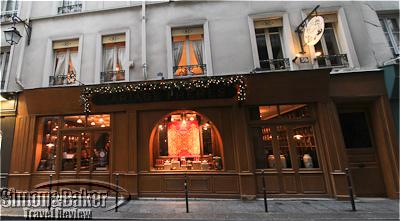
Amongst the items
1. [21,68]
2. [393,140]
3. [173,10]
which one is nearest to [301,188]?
[393,140]

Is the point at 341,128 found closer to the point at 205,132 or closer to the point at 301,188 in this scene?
the point at 301,188

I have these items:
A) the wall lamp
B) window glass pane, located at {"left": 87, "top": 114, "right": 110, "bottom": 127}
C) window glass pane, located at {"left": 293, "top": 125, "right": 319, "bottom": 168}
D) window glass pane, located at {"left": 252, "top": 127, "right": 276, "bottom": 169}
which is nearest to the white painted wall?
the wall lamp

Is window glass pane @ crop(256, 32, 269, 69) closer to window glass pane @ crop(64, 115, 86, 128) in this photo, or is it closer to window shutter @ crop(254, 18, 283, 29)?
window shutter @ crop(254, 18, 283, 29)

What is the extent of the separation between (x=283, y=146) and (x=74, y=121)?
297 inches

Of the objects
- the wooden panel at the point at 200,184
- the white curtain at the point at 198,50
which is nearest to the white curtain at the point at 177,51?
the white curtain at the point at 198,50

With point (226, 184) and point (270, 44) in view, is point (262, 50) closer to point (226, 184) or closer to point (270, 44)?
point (270, 44)

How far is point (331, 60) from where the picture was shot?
24.9 ft

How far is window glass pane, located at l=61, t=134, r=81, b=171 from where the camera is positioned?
25.9ft

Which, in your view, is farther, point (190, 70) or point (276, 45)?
point (276, 45)

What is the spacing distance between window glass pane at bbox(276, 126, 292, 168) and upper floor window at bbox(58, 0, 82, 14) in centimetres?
916

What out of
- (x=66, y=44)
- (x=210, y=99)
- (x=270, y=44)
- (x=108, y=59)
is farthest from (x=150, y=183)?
(x=270, y=44)

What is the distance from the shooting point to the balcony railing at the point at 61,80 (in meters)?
8.23

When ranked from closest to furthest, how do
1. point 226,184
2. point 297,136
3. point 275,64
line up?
1. point 226,184
2. point 297,136
3. point 275,64

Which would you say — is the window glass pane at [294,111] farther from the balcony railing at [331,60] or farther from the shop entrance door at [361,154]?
the balcony railing at [331,60]
